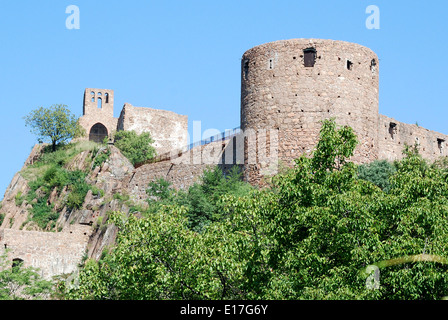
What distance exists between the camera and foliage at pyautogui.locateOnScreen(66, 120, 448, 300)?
60.7 feet

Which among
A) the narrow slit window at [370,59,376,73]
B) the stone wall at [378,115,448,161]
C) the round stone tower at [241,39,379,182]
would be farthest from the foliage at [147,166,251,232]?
the stone wall at [378,115,448,161]

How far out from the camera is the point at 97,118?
221 ft

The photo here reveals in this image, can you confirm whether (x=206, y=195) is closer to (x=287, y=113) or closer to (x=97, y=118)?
(x=287, y=113)

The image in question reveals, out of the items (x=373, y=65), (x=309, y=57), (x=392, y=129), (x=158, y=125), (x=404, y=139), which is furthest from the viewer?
(x=158, y=125)

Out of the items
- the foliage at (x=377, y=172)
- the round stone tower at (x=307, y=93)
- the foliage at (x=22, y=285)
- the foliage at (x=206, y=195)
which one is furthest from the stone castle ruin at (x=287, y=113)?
the foliage at (x=22, y=285)

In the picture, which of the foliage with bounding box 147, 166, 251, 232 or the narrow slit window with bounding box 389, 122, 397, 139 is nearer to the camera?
the foliage with bounding box 147, 166, 251, 232

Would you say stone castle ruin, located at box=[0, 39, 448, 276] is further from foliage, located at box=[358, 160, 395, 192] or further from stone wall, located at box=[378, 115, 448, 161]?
foliage, located at box=[358, 160, 395, 192]

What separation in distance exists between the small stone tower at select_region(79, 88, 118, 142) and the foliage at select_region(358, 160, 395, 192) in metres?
35.7

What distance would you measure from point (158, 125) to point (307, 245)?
39233 millimetres

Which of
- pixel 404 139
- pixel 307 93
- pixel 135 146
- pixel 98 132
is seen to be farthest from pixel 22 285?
pixel 98 132

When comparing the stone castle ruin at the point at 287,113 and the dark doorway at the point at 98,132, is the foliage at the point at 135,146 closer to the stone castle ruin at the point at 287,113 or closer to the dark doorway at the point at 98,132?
the dark doorway at the point at 98,132

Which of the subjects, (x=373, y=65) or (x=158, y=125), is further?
(x=158, y=125)

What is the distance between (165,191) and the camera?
1570 inches

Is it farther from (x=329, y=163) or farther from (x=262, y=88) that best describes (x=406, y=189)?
(x=262, y=88)
